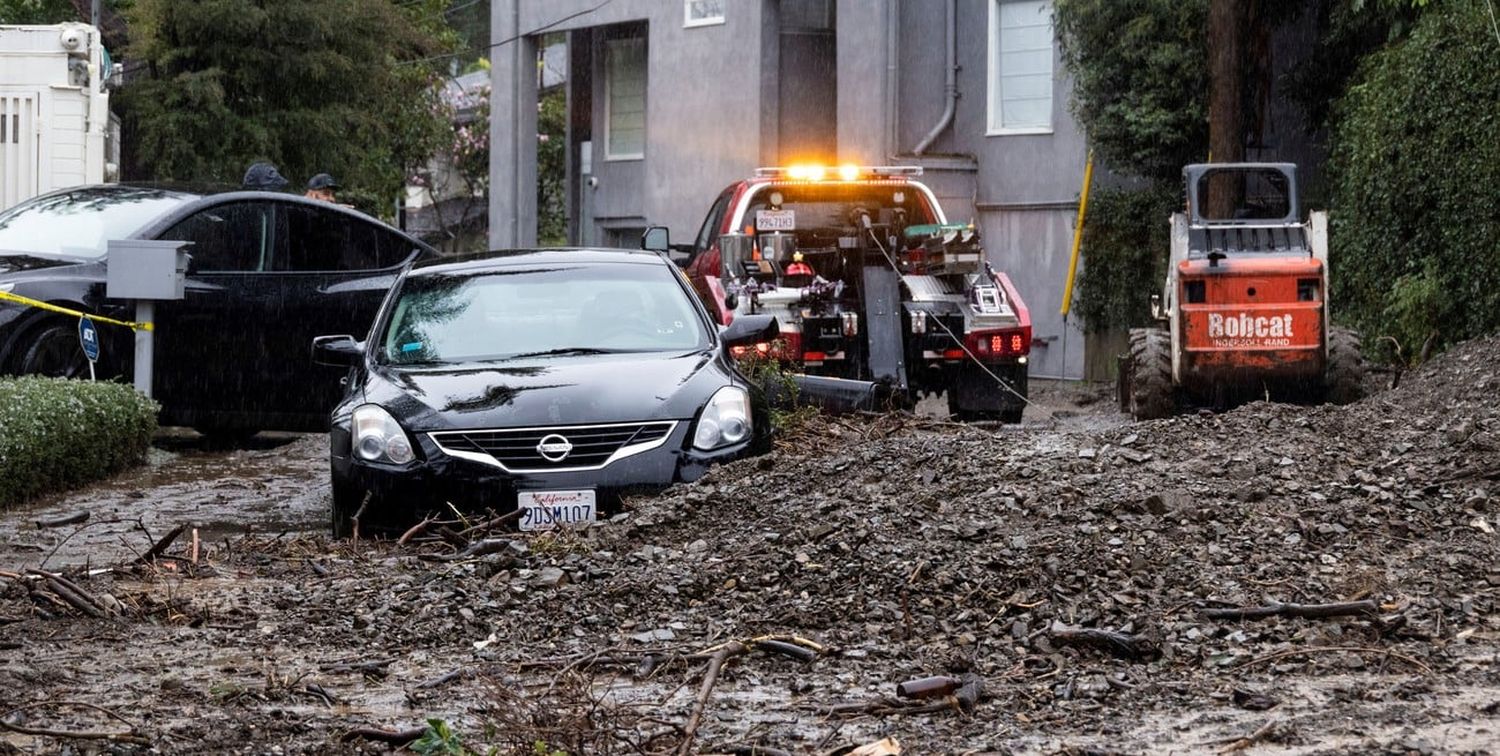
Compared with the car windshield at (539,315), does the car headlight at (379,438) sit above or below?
below

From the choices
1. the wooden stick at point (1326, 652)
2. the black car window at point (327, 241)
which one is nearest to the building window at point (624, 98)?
the black car window at point (327, 241)

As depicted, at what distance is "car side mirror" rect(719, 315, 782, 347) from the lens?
1019cm

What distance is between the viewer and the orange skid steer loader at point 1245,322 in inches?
570

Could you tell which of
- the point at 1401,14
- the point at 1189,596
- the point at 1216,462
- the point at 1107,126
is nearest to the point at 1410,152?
the point at 1401,14

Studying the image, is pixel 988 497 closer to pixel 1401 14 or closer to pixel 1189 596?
pixel 1189 596

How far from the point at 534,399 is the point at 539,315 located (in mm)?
1388

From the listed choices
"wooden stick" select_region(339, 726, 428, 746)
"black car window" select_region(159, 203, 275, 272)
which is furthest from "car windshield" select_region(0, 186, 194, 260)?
"wooden stick" select_region(339, 726, 428, 746)

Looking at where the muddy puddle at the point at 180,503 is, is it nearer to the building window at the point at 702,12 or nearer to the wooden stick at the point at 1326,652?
the wooden stick at the point at 1326,652

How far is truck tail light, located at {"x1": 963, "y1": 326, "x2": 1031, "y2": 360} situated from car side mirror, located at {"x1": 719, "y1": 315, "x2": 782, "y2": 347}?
424 centimetres

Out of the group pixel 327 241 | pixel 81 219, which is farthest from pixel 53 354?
pixel 327 241

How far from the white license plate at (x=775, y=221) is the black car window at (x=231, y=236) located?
12.2 ft

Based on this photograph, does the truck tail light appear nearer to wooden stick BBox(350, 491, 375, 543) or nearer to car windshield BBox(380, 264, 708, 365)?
car windshield BBox(380, 264, 708, 365)

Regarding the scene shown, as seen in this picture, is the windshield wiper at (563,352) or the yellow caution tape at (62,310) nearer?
the windshield wiper at (563,352)

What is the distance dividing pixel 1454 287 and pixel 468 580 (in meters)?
11.0
